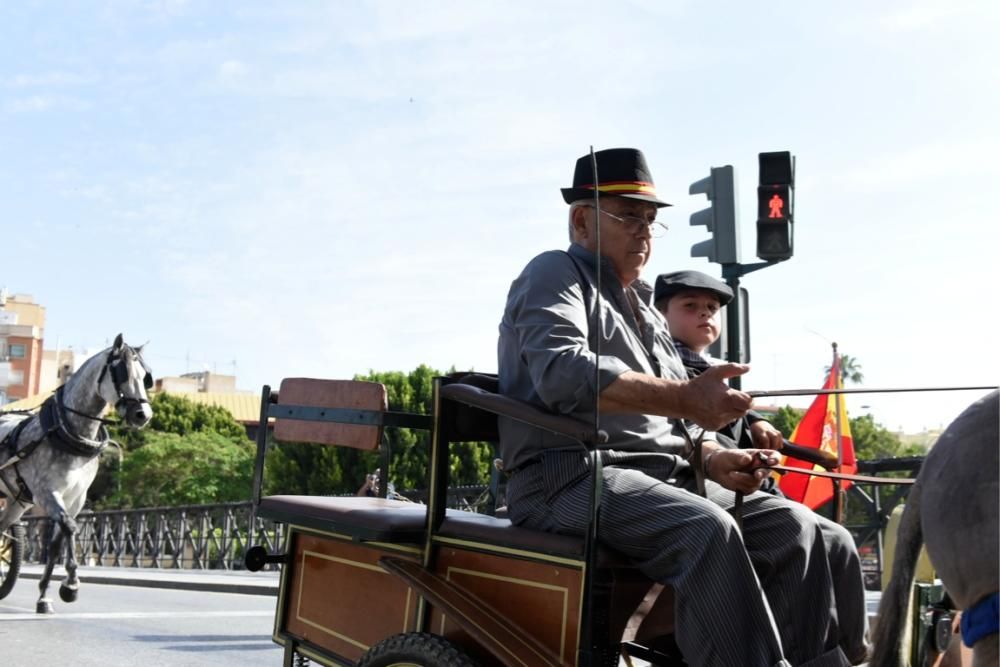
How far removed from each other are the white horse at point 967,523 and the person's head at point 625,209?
1589 millimetres

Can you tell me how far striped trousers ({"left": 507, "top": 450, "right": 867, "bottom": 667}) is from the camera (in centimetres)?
299

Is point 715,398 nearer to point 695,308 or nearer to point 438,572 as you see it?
point 438,572

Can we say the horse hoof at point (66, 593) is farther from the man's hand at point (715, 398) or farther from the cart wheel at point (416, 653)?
the man's hand at point (715, 398)

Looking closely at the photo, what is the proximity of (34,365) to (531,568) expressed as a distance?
3994 inches

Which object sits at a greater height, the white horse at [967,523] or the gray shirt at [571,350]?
the gray shirt at [571,350]

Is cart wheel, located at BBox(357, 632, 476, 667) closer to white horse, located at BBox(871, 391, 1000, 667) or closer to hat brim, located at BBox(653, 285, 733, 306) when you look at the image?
white horse, located at BBox(871, 391, 1000, 667)

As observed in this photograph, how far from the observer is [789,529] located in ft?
11.5

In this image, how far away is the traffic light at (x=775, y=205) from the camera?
394 inches

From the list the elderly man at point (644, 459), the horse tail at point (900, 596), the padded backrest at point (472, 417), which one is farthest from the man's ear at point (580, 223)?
the horse tail at point (900, 596)

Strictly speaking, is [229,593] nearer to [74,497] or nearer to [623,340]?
[74,497]

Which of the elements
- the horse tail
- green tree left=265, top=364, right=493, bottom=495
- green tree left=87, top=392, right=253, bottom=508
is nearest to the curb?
the horse tail

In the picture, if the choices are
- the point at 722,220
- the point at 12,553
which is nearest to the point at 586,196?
the point at 722,220

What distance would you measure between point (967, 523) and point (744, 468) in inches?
53.7

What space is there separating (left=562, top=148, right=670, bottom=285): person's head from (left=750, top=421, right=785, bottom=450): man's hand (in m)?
0.86
